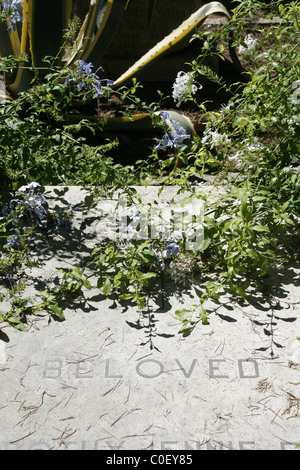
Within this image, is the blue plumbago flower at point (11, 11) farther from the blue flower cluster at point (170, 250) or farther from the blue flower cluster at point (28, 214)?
the blue flower cluster at point (170, 250)

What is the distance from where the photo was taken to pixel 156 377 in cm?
221

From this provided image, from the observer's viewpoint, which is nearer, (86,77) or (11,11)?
(86,77)

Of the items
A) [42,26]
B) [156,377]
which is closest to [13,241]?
[156,377]

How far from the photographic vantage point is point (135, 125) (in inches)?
165

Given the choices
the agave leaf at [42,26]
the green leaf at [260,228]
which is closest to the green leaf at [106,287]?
the green leaf at [260,228]

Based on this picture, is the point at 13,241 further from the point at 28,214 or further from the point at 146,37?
the point at 146,37

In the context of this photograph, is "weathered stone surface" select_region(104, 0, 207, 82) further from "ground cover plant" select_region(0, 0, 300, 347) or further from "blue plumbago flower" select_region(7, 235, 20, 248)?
"blue plumbago flower" select_region(7, 235, 20, 248)

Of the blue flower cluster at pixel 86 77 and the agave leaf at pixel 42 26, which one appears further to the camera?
the agave leaf at pixel 42 26

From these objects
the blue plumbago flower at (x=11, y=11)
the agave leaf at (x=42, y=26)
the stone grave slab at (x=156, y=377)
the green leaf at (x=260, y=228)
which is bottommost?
the stone grave slab at (x=156, y=377)

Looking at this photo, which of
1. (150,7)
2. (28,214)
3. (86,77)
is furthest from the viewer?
(150,7)

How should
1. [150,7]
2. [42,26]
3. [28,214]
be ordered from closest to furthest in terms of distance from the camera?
[28,214]
[42,26]
[150,7]

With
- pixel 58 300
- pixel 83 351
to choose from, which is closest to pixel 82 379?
pixel 83 351

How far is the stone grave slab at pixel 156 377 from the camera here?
6.55 ft

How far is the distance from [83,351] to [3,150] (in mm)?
1230
